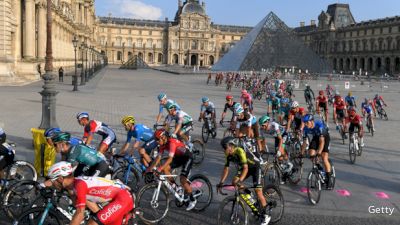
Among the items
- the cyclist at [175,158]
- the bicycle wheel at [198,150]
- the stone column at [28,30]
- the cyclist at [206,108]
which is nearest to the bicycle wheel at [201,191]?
the cyclist at [175,158]

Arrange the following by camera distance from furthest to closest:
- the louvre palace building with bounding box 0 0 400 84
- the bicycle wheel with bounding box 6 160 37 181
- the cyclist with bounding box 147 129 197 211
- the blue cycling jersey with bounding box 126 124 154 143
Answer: the louvre palace building with bounding box 0 0 400 84, the blue cycling jersey with bounding box 126 124 154 143, the bicycle wheel with bounding box 6 160 37 181, the cyclist with bounding box 147 129 197 211

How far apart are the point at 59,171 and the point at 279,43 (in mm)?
68070

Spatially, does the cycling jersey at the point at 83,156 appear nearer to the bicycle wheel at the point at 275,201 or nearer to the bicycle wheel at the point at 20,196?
the bicycle wheel at the point at 20,196

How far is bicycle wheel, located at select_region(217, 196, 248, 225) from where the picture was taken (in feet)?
20.5

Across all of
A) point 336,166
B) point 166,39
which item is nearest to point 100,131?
point 336,166

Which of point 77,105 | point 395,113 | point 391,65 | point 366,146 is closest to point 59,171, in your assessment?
point 366,146

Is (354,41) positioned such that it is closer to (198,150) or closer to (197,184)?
(198,150)

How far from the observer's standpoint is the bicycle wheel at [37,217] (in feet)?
17.7

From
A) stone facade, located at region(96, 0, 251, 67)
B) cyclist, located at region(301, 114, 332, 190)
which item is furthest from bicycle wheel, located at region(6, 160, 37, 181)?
stone facade, located at region(96, 0, 251, 67)

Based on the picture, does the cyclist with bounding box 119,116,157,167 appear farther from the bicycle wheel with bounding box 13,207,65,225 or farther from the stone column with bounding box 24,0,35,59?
the stone column with bounding box 24,0,35,59

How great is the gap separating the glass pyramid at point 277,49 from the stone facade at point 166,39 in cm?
7323

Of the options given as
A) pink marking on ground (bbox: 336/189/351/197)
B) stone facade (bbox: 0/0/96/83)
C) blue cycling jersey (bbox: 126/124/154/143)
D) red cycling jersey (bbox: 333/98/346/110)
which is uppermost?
stone facade (bbox: 0/0/96/83)

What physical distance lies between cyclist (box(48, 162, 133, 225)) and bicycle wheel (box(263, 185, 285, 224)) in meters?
2.52

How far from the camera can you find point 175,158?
7.49m
